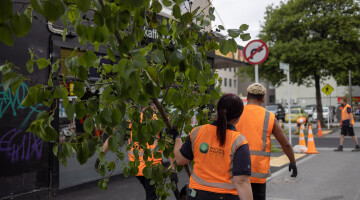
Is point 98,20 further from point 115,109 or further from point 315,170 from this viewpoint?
point 315,170

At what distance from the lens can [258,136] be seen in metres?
3.41

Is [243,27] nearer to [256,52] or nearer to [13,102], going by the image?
[13,102]

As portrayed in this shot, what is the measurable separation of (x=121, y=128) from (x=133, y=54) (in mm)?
689

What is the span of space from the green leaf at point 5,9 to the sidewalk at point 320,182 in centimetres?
572

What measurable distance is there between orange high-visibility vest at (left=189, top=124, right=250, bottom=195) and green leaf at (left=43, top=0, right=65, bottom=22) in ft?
4.92

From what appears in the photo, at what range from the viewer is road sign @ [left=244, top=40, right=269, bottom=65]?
7773 millimetres

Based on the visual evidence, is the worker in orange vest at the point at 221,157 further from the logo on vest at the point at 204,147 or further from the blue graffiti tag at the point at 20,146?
the blue graffiti tag at the point at 20,146

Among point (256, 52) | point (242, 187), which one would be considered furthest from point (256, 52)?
point (242, 187)

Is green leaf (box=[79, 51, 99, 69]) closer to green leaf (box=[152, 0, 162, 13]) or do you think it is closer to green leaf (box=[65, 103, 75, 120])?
green leaf (box=[65, 103, 75, 120])

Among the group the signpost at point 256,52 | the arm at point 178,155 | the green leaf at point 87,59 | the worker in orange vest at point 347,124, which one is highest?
the signpost at point 256,52

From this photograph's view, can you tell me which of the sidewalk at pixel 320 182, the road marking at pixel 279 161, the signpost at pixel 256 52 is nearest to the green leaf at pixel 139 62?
the sidewalk at pixel 320 182

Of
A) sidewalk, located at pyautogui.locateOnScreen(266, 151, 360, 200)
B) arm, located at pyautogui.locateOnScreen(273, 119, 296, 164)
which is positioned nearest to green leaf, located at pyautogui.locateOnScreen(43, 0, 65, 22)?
arm, located at pyautogui.locateOnScreen(273, 119, 296, 164)

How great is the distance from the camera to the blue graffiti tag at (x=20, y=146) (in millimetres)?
5352

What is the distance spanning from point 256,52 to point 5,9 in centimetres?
722
